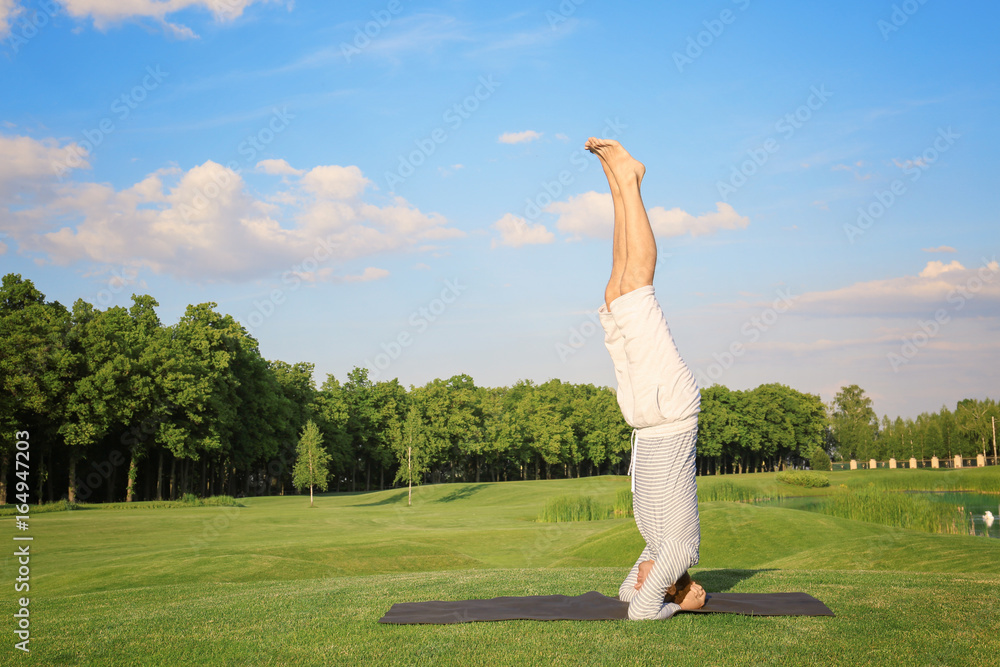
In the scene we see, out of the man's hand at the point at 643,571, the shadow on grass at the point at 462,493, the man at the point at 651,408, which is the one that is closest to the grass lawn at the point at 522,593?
the man at the point at 651,408

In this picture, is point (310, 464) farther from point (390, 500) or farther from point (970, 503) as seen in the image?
point (970, 503)

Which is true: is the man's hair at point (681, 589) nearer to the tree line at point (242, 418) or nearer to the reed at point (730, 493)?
the reed at point (730, 493)

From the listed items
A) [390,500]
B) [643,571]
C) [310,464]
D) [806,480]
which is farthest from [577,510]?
[806,480]

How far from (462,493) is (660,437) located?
43641 millimetres

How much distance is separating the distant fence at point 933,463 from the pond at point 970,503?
2364 centimetres

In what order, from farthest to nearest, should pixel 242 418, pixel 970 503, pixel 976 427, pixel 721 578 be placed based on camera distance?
pixel 976 427 → pixel 242 418 → pixel 970 503 → pixel 721 578

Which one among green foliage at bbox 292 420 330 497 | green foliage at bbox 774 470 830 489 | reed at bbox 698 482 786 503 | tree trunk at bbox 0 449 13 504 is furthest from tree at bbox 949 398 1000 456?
tree trunk at bbox 0 449 13 504

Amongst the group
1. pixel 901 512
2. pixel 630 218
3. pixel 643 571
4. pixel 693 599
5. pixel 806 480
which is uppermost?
pixel 630 218

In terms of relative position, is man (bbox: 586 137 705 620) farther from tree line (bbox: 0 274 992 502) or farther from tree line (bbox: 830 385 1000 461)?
tree line (bbox: 830 385 1000 461)

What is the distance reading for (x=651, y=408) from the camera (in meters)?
6.17

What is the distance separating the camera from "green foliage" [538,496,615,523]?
28.4 meters

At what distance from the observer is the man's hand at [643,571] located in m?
6.44

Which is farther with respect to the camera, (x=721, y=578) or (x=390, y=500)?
(x=390, y=500)

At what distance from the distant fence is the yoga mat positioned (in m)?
60.0
